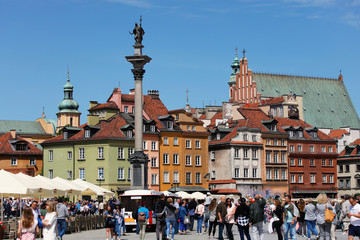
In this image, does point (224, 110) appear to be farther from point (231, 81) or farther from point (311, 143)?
point (231, 81)

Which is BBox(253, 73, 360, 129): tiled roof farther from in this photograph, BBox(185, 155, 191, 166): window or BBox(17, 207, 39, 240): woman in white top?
BBox(17, 207, 39, 240): woman in white top

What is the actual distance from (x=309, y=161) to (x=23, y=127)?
226 ft

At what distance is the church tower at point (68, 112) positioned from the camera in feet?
508

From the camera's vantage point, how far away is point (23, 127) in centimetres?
14475

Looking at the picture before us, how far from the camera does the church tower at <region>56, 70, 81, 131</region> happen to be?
508ft

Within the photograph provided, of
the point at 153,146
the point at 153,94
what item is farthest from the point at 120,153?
the point at 153,94

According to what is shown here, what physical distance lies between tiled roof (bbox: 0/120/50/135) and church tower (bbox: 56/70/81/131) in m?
7.69

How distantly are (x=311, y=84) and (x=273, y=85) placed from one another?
719 cm

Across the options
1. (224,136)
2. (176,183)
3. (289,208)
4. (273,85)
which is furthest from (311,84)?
(289,208)

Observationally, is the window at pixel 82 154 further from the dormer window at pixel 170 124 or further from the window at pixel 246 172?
the window at pixel 246 172

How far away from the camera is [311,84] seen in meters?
123

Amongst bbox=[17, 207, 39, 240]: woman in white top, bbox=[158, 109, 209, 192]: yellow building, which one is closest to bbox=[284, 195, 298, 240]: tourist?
bbox=[17, 207, 39, 240]: woman in white top

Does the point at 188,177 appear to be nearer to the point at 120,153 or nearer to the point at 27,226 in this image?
the point at 120,153

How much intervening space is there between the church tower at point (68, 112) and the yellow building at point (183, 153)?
242 feet
